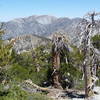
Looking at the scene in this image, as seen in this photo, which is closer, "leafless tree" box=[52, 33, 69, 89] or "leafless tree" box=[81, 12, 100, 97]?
"leafless tree" box=[81, 12, 100, 97]

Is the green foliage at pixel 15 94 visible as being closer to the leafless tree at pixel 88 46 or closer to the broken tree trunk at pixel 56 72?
the leafless tree at pixel 88 46

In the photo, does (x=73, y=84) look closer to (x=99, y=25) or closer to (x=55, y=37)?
(x=55, y=37)

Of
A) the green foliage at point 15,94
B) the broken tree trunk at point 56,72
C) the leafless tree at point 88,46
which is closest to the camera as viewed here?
the green foliage at point 15,94

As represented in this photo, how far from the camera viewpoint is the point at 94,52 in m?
19.4

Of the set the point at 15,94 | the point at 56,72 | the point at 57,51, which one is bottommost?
the point at 56,72

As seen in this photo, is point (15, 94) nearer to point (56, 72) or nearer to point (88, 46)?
point (88, 46)

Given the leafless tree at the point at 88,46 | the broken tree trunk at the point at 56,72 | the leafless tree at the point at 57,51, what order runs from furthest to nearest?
the broken tree trunk at the point at 56,72 → the leafless tree at the point at 57,51 → the leafless tree at the point at 88,46

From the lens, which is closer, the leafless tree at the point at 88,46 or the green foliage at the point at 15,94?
the green foliage at the point at 15,94

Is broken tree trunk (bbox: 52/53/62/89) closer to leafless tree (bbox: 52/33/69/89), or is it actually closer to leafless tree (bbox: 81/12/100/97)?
leafless tree (bbox: 52/33/69/89)

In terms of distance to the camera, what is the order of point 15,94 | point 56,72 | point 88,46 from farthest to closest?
1. point 56,72
2. point 88,46
3. point 15,94

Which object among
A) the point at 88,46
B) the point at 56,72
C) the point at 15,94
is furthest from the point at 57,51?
the point at 15,94

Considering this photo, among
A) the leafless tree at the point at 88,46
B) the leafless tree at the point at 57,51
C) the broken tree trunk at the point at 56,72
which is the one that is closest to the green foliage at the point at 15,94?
the leafless tree at the point at 88,46

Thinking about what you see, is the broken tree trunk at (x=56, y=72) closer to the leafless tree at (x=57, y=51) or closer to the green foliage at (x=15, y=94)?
the leafless tree at (x=57, y=51)

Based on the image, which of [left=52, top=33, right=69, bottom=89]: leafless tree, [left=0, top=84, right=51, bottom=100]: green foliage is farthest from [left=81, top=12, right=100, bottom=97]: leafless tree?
[left=0, top=84, right=51, bottom=100]: green foliage
